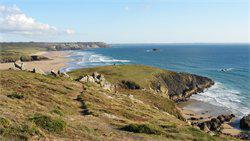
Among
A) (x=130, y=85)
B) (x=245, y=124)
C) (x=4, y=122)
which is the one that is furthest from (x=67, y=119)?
(x=130, y=85)

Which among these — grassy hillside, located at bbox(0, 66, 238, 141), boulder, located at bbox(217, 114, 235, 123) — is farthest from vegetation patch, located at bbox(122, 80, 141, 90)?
grassy hillside, located at bbox(0, 66, 238, 141)

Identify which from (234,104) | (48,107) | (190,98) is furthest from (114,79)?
(48,107)

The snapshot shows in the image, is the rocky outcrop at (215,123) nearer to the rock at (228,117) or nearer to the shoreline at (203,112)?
the rock at (228,117)

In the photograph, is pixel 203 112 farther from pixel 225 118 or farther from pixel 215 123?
pixel 215 123

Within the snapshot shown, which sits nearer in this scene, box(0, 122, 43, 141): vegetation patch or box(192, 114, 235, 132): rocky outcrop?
box(0, 122, 43, 141): vegetation patch

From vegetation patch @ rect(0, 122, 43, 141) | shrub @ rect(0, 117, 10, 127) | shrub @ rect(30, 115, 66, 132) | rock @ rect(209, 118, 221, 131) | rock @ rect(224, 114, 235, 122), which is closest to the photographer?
vegetation patch @ rect(0, 122, 43, 141)

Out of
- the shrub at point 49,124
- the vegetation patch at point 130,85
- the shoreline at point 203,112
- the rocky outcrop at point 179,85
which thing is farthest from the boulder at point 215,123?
the shrub at point 49,124

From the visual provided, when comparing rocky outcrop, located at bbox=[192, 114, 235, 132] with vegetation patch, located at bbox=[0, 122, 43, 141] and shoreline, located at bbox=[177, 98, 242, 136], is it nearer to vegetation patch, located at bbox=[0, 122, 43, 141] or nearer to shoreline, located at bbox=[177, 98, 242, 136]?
shoreline, located at bbox=[177, 98, 242, 136]
